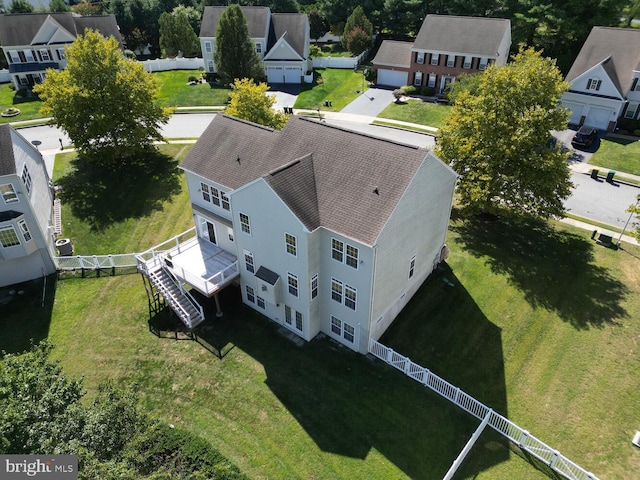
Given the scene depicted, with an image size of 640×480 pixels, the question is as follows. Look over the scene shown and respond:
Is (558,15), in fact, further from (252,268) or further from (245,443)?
(245,443)

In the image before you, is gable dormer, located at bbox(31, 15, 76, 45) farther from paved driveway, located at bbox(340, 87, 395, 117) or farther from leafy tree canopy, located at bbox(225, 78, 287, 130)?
leafy tree canopy, located at bbox(225, 78, 287, 130)

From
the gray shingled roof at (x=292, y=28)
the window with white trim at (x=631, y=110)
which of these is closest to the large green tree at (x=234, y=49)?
the gray shingled roof at (x=292, y=28)

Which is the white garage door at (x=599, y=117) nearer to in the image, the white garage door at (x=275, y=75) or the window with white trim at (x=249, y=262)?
the white garage door at (x=275, y=75)

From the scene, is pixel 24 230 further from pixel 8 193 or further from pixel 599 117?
pixel 599 117

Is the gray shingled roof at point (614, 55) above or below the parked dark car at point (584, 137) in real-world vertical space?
above

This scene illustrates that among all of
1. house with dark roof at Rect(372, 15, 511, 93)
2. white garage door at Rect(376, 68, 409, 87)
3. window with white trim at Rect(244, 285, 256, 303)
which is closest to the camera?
window with white trim at Rect(244, 285, 256, 303)

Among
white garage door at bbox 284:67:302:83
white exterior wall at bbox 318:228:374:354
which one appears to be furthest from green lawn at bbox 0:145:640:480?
white garage door at bbox 284:67:302:83

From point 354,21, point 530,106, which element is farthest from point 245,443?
point 354,21
